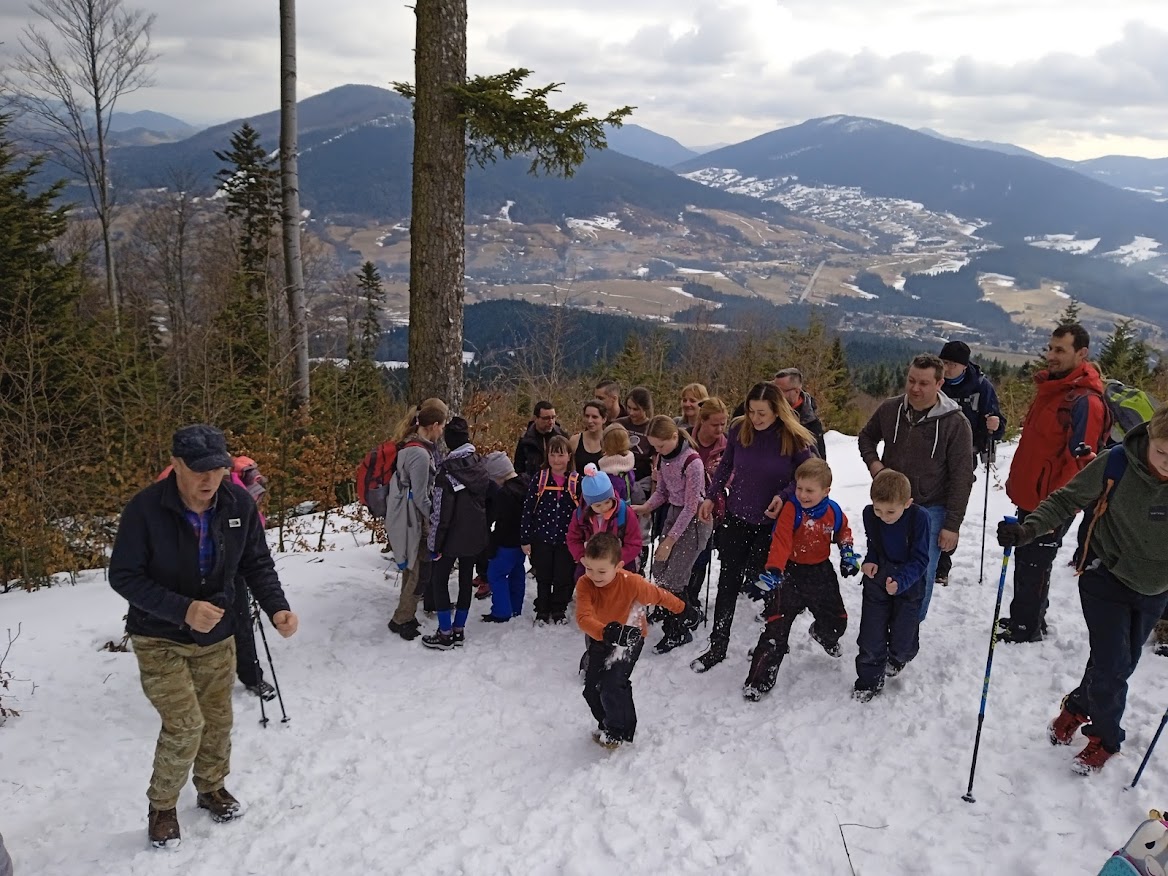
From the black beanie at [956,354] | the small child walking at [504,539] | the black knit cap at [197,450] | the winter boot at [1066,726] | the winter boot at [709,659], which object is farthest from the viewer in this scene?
the small child walking at [504,539]

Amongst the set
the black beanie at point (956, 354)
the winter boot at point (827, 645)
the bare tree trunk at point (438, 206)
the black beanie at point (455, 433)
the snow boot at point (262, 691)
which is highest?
the bare tree trunk at point (438, 206)

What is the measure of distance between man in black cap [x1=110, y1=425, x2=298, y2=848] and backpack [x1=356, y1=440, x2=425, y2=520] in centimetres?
183

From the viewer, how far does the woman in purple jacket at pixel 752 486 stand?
5062mm

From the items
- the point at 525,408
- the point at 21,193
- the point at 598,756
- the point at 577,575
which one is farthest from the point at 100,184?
the point at 598,756

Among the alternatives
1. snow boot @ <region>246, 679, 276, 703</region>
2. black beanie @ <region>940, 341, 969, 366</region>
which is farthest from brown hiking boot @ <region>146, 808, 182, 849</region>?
black beanie @ <region>940, 341, 969, 366</region>

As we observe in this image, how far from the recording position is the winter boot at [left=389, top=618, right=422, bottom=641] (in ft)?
19.3

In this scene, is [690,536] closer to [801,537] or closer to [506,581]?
[801,537]

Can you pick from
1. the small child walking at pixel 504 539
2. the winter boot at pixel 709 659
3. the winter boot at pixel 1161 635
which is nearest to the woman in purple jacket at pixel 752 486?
the winter boot at pixel 709 659

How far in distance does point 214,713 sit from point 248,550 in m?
0.88

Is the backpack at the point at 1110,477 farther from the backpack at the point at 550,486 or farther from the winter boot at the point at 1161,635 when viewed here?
the backpack at the point at 550,486

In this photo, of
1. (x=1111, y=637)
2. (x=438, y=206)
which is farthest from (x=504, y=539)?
(x=1111, y=637)

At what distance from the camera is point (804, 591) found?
487 cm

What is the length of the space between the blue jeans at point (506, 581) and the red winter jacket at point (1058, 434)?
402 centimetres

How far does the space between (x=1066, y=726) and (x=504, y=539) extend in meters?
4.09
